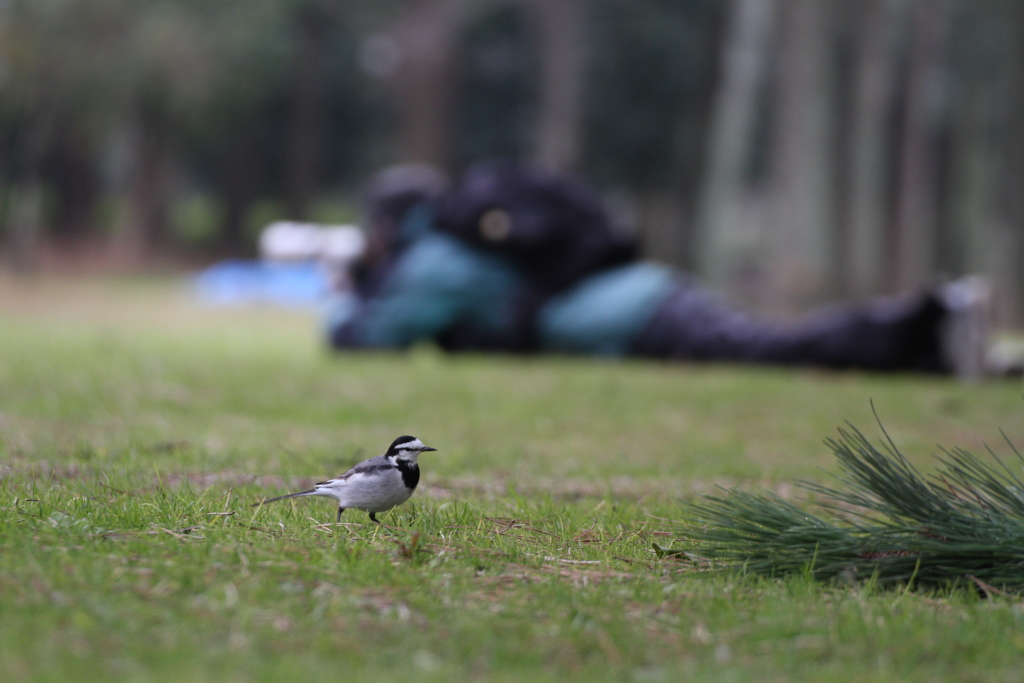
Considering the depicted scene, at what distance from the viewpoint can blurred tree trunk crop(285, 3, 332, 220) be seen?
33.6 metres

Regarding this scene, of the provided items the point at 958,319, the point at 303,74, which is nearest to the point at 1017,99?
the point at 958,319

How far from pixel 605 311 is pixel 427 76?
42.3ft

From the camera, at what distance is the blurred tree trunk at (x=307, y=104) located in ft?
110

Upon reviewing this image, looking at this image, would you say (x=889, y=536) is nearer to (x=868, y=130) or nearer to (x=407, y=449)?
(x=407, y=449)

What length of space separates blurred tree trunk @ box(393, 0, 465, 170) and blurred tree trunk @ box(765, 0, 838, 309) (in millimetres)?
6728

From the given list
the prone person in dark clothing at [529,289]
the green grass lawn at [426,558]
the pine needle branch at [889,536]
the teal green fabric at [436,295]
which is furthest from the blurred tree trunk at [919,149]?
the pine needle branch at [889,536]

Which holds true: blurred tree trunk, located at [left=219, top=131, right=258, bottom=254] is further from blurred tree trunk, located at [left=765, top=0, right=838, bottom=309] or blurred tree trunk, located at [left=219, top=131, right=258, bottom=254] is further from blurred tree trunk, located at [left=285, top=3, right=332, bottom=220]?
blurred tree trunk, located at [left=765, top=0, right=838, bottom=309]

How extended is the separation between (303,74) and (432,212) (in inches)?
966

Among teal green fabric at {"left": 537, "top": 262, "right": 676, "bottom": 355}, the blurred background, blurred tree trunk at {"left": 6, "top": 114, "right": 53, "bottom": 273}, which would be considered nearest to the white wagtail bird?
teal green fabric at {"left": 537, "top": 262, "right": 676, "bottom": 355}

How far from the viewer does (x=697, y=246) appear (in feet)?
83.0

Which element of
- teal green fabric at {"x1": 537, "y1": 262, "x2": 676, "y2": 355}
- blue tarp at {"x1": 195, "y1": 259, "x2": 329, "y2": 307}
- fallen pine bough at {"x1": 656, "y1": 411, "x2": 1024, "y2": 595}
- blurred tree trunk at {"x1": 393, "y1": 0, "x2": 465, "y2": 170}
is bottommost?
fallen pine bough at {"x1": 656, "y1": 411, "x2": 1024, "y2": 595}

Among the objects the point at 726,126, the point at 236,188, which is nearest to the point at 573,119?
the point at 726,126

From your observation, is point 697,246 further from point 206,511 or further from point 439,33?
point 206,511

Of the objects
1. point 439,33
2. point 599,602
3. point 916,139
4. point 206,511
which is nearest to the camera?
point 599,602
